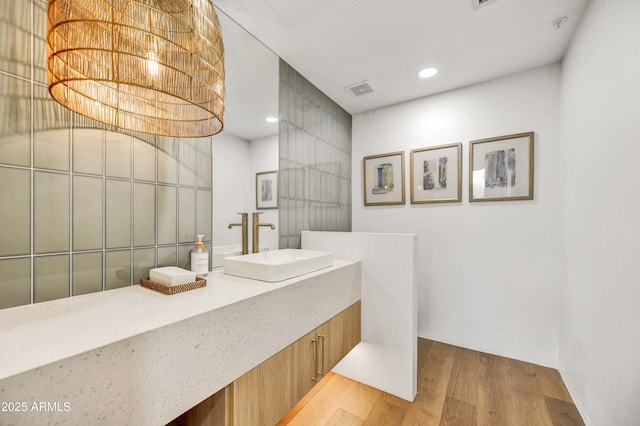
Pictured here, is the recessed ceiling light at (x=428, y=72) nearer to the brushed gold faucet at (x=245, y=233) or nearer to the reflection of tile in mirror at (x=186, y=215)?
the brushed gold faucet at (x=245, y=233)

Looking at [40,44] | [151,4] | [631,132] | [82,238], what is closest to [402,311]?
[631,132]

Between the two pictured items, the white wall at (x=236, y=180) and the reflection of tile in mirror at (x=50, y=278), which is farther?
the white wall at (x=236, y=180)

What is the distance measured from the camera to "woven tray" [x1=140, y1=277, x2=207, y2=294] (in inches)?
39.6

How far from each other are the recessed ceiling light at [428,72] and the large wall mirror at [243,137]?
1.20 metres

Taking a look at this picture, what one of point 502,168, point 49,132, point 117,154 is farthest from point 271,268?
point 502,168

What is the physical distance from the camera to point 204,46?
89 centimetres

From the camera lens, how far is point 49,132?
93cm

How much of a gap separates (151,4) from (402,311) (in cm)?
191

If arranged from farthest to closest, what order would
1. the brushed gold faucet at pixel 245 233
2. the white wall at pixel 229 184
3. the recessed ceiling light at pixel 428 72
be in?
the recessed ceiling light at pixel 428 72 < the brushed gold faucet at pixel 245 233 < the white wall at pixel 229 184

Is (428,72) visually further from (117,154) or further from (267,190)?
(117,154)

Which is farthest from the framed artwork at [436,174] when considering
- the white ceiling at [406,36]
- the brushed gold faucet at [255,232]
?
the brushed gold faucet at [255,232]

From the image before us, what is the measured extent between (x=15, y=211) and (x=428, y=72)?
8.47 feet

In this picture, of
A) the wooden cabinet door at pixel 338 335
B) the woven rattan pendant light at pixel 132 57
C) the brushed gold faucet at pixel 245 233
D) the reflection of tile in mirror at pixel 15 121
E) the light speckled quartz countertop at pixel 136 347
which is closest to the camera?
the light speckled quartz countertop at pixel 136 347

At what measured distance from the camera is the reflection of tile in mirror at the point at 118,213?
1066mm
